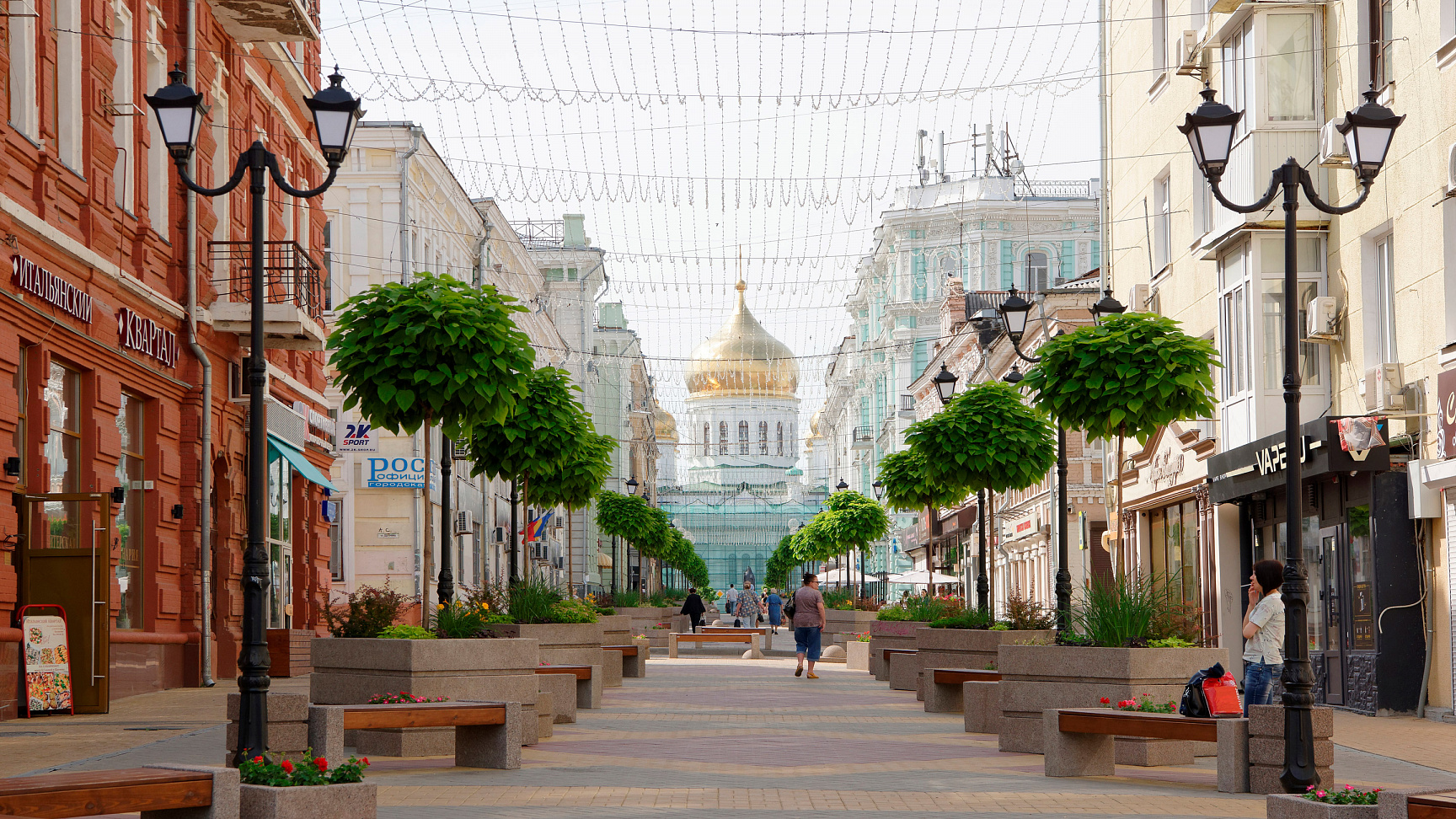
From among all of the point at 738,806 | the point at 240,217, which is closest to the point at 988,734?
the point at 738,806

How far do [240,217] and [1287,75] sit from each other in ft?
50.2

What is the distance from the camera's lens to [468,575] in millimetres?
48531

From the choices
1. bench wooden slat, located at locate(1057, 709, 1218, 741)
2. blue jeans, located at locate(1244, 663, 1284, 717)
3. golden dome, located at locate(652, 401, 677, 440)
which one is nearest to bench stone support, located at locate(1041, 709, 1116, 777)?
bench wooden slat, located at locate(1057, 709, 1218, 741)

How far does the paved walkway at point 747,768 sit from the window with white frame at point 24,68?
19.6ft

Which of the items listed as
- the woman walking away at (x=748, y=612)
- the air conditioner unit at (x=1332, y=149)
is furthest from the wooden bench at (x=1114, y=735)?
the woman walking away at (x=748, y=612)

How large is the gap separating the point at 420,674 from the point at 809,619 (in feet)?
54.9

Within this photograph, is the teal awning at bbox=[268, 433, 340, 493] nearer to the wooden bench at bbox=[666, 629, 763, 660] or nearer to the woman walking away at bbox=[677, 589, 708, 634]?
the wooden bench at bbox=[666, 629, 763, 660]

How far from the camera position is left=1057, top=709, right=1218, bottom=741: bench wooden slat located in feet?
38.2

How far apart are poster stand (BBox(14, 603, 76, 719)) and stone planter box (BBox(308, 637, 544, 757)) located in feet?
12.9

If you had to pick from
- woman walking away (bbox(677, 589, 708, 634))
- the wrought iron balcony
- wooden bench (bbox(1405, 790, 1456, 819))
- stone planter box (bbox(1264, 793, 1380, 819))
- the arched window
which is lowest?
woman walking away (bbox(677, 589, 708, 634))

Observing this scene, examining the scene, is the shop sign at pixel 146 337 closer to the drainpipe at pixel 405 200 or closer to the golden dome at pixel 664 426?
the drainpipe at pixel 405 200

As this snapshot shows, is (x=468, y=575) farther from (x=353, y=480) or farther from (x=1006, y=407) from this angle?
(x=1006, y=407)

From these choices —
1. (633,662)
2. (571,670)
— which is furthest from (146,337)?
(633,662)

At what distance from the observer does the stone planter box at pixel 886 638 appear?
2800 centimetres
